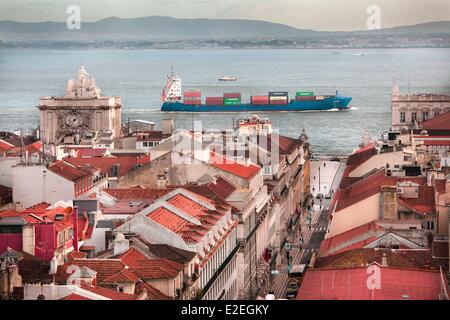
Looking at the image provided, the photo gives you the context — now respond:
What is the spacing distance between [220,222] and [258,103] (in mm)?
69460

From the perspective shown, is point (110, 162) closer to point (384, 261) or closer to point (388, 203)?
point (388, 203)

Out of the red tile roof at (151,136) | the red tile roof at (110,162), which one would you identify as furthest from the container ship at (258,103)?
the red tile roof at (110,162)

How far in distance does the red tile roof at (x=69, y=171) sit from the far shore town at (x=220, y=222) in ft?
0.18

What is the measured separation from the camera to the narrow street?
2528 centimetres

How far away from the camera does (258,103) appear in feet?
299

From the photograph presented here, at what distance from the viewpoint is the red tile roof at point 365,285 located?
15297 mm

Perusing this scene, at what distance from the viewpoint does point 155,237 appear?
18.9 meters

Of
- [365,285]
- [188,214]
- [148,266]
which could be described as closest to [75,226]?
[148,266]

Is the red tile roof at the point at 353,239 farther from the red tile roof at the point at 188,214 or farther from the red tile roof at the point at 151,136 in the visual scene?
the red tile roof at the point at 151,136

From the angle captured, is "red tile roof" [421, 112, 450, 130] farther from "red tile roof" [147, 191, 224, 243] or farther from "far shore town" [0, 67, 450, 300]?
"red tile roof" [147, 191, 224, 243]

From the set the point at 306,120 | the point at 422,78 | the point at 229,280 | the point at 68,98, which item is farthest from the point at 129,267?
the point at 422,78

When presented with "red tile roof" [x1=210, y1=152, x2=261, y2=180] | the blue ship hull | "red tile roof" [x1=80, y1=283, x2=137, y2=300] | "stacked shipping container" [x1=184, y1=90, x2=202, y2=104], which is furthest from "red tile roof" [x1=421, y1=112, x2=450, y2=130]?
"stacked shipping container" [x1=184, y1=90, x2=202, y2=104]

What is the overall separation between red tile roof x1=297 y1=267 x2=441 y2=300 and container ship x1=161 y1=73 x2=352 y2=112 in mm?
71552

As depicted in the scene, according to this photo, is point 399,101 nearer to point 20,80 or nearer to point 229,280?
point 229,280
